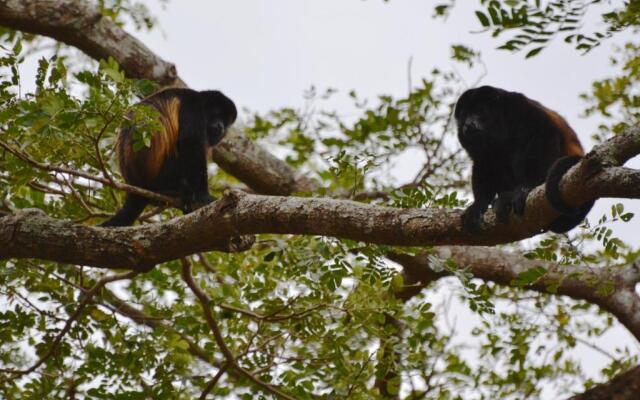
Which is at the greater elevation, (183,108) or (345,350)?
(183,108)

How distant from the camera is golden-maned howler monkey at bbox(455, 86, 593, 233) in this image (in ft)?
13.0

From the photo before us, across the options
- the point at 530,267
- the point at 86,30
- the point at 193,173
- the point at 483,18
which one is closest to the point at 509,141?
the point at 530,267

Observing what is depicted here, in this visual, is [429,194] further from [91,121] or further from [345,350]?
[91,121]

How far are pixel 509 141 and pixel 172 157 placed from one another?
220 cm

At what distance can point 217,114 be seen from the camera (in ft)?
19.8

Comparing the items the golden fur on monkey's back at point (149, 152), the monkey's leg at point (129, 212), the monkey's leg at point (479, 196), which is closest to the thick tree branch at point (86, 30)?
the golden fur on monkey's back at point (149, 152)

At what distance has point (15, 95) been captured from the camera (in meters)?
3.71

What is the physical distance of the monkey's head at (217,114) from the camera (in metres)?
5.88

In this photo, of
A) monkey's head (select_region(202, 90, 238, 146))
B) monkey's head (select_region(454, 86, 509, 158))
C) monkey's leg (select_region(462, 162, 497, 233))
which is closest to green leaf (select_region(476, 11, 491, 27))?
monkey's leg (select_region(462, 162, 497, 233))

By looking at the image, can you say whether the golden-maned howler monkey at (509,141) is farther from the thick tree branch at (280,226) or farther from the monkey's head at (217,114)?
the monkey's head at (217,114)

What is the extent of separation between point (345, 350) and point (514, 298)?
1821 mm

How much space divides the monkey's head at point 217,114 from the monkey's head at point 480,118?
1.93 meters

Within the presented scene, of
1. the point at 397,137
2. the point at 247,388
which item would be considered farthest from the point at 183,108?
the point at 247,388

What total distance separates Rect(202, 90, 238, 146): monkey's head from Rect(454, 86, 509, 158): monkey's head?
6.34 feet
